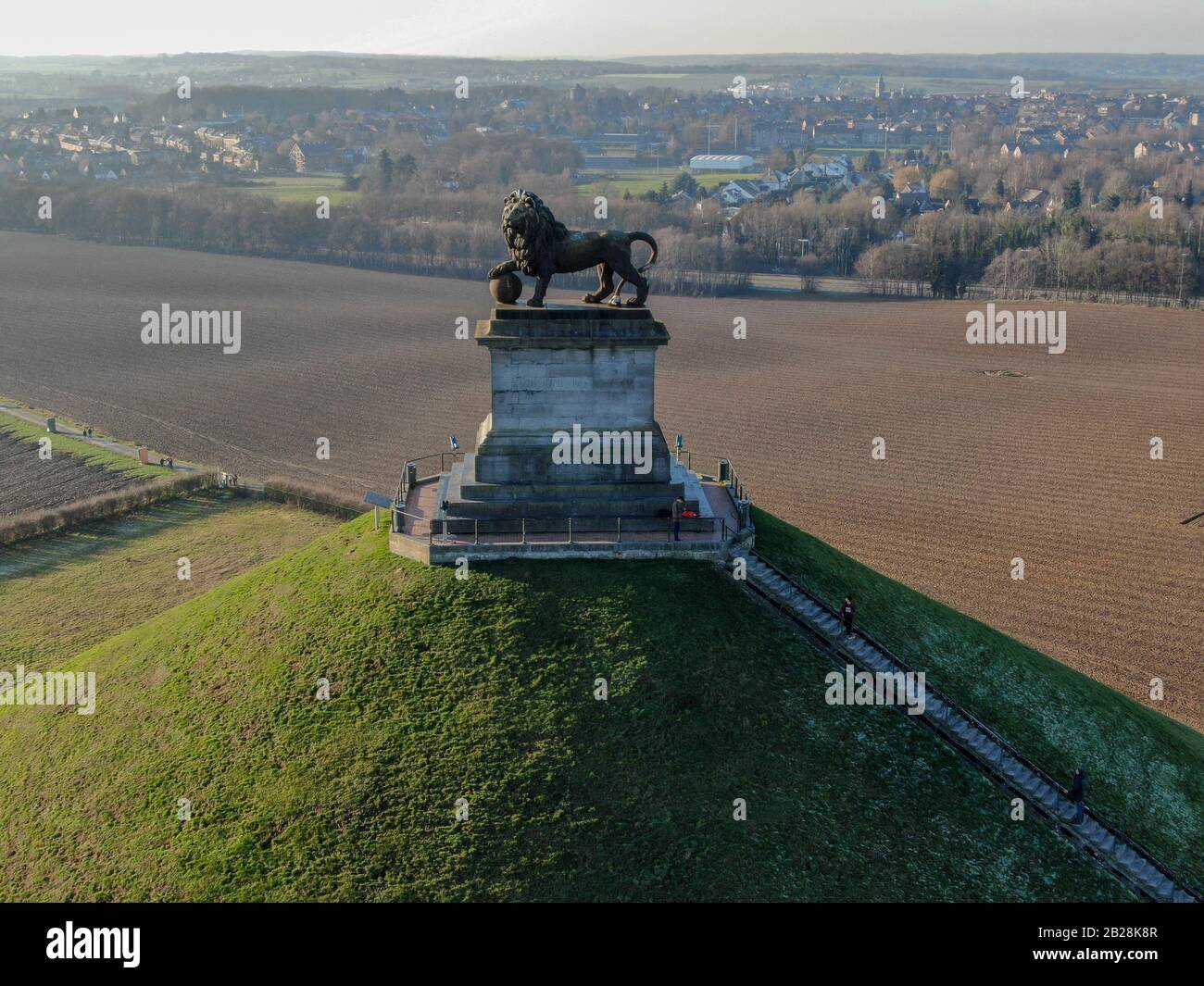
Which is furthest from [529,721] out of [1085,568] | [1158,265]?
[1158,265]

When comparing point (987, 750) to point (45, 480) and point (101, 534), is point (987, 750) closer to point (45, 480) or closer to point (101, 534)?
point (101, 534)

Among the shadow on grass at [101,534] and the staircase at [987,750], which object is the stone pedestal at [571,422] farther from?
the shadow on grass at [101,534]

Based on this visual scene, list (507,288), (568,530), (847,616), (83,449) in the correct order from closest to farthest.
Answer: (847,616)
(568,530)
(507,288)
(83,449)

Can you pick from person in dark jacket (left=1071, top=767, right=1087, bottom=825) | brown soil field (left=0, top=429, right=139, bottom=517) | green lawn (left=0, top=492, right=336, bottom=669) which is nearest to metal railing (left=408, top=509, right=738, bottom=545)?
person in dark jacket (left=1071, top=767, right=1087, bottom=825)

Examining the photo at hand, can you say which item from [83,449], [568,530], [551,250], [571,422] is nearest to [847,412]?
[83,449]

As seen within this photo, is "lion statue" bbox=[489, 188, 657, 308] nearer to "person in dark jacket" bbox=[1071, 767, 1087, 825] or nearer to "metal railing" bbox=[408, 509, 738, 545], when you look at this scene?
"metal railing" bbox=[408, 509, 738, 545]
